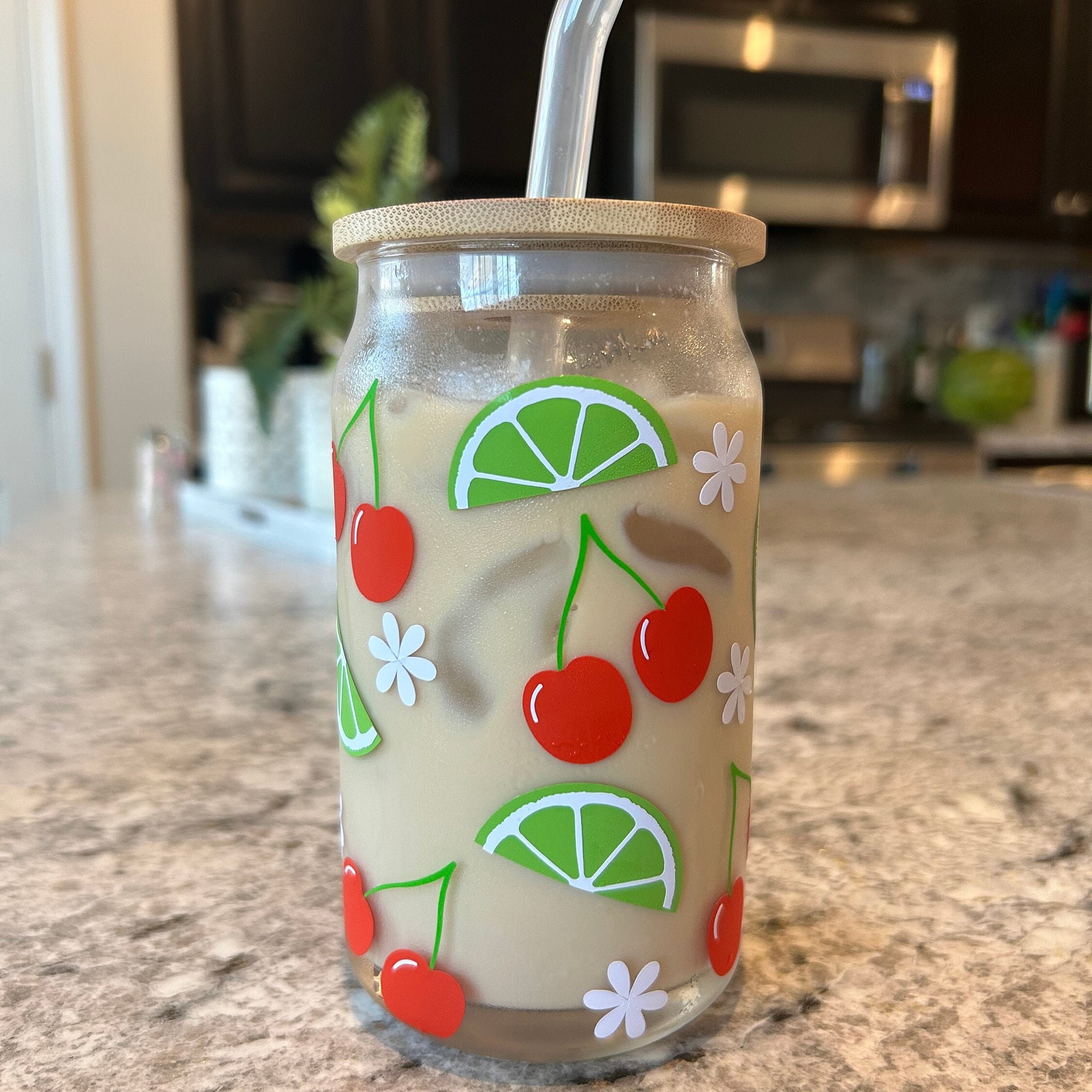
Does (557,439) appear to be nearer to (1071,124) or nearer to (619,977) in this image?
(619,977)

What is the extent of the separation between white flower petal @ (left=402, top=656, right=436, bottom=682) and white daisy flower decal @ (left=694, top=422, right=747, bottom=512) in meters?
0.08

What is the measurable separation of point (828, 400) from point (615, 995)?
2.92m

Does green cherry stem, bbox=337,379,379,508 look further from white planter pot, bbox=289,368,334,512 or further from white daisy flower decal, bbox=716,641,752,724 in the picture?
white planter pot, bbox=289,368,334,512

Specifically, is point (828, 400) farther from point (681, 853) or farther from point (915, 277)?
point (681, 853)

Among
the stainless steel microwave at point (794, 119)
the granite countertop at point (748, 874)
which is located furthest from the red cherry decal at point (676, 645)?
the stainless steel microwave at point (794, 119)

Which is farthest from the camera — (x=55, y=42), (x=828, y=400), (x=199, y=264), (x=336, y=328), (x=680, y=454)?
(x=828, y=400)

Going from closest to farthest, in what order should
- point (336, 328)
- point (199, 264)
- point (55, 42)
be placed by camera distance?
point (336, 328) → point (55, 42) → point (199, 264)

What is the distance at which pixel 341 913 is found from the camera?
36 cm

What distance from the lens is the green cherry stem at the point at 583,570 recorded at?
0.84ft

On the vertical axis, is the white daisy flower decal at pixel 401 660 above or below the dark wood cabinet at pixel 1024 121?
below

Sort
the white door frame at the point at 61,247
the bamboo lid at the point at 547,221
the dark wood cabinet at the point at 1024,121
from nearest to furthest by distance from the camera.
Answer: the bamboo lid at the point at 547,221 < the white door frame at the point at 61,247 < the dark wood cabinet at the point at 1024,121

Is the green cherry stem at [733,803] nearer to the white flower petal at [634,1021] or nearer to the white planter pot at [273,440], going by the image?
the white flower petal at [634,1021]

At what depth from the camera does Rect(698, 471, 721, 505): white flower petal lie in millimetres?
267

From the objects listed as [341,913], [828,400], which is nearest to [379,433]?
[341,913]
